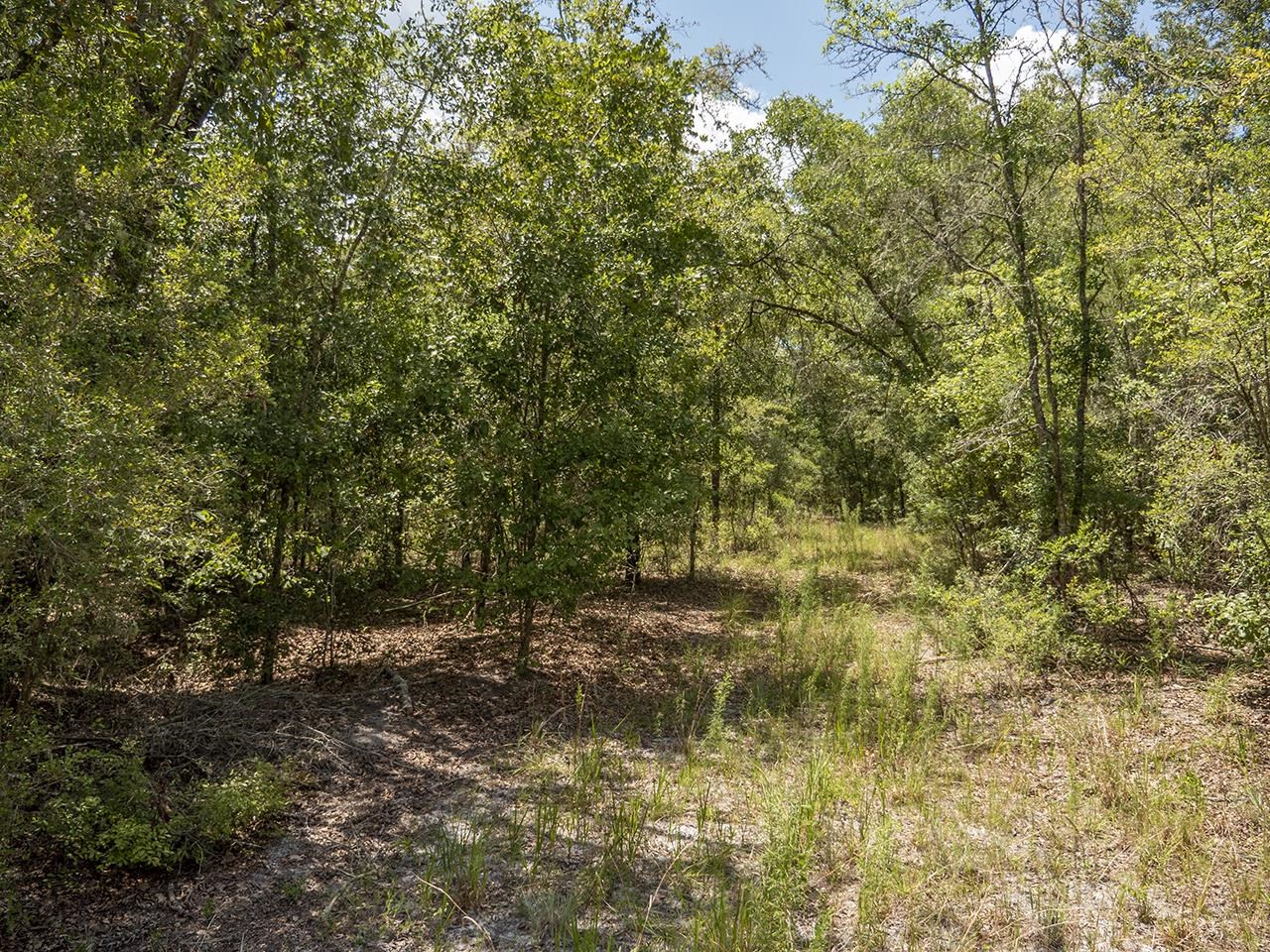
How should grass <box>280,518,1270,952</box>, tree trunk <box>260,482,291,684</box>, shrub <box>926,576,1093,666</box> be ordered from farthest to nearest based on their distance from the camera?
shrub <box>926,576,1093,666</box>
tree trunk <box>260,482,291,684</box>
grass <box>280,518,1270,952</box>

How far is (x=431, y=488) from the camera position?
681 centimetres

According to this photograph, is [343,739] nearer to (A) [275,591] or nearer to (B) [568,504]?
(A) [275,591]

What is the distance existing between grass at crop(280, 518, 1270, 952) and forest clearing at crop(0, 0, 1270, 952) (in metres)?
0.04

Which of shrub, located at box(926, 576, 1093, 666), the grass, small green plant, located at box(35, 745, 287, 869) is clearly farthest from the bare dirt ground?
shrub, located at box(926, 576, 1093, 666)

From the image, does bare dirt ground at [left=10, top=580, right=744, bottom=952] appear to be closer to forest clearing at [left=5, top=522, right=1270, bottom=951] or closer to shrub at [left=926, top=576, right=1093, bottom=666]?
forest clearing at [left=5, top=522, right=1270, bottom=951]

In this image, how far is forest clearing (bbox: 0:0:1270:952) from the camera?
3.54 meters

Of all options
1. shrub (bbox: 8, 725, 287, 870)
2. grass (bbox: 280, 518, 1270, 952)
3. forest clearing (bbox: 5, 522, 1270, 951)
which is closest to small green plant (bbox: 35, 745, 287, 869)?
shrub (bbox: 8, 725, 287, 870)

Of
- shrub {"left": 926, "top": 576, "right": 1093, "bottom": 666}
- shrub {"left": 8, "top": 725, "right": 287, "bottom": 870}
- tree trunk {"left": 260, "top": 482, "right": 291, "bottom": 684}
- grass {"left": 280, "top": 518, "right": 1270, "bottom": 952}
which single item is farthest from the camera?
shrub {"left": 926, "top": 576, "right": 1093, "bottom": 666}

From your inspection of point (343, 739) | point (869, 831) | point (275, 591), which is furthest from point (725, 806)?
point (275, 591)

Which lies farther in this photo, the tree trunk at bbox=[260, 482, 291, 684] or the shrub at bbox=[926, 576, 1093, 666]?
the shrub at bbox=[926, 576, 1093, 666]

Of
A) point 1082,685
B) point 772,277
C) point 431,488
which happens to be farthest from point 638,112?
point 1082,685

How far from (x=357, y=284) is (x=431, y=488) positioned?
2.08 meters

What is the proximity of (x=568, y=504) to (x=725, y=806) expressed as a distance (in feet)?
10.1

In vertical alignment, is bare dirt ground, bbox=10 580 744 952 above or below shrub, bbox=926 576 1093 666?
below
